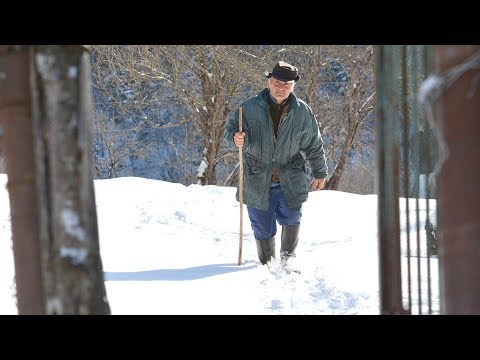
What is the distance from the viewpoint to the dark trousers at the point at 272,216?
16.6 feet

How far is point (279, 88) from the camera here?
4762mm

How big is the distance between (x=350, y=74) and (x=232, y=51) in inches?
133

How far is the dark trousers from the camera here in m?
5.05

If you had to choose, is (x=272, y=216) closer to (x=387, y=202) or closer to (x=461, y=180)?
(x=387, y=202)

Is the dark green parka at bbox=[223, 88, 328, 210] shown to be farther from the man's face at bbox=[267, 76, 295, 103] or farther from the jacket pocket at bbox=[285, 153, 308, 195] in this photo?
the man's face at bbox=[267, 76, 295, 103]

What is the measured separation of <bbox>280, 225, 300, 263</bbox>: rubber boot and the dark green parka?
0.24 m

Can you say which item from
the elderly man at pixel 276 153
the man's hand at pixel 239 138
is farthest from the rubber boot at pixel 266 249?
the man's hand at pixel 239 138

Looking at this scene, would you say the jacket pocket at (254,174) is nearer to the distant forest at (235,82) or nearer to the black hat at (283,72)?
the black hat at (283,72)

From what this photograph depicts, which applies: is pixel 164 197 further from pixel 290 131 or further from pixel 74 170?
pixel 74 170

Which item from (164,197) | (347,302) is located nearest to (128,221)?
(164,197)

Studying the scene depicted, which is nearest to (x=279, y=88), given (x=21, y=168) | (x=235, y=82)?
(x=21, y=168)

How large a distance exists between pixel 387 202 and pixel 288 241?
3.23 m

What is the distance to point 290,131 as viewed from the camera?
16.0 ft

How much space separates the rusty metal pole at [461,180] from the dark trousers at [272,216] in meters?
3.26
